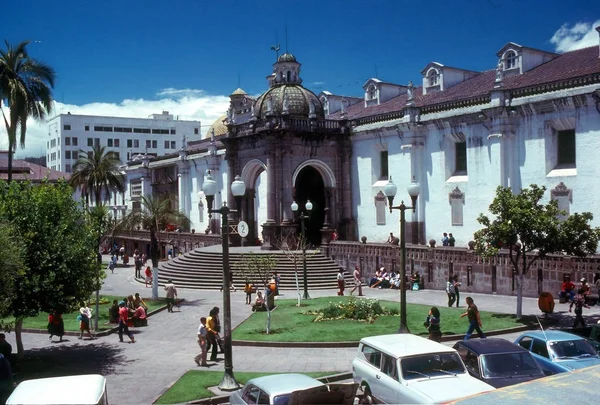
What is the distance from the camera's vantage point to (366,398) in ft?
40.2

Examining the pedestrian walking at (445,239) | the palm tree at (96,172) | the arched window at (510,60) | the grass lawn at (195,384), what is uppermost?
the arched window at (510,60)

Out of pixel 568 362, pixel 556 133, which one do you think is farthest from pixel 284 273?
pixel 568 362

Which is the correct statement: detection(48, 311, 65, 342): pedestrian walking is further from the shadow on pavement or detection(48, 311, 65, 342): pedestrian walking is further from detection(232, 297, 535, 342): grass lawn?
detection(232, 297, 535, 342): grass lawn

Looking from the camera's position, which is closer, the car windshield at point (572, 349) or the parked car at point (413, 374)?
the parked car at point (413, 374)

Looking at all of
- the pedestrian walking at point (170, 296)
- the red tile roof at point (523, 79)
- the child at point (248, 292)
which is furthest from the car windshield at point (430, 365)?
the red tile roof at point (523, 79)

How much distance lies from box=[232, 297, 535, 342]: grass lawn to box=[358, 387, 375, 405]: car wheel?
6.18m

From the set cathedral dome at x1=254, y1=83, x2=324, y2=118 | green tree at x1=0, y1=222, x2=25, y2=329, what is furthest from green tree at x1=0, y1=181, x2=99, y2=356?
cathedral dome at x1=254, y1=83, x2=324, y2=118

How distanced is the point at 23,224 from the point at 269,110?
2494 centimetres

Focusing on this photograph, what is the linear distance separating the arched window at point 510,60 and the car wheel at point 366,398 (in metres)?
28.3

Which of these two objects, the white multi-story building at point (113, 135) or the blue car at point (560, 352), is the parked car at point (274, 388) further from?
the white multi-story building at point (113, 135)

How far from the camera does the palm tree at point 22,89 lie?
2881cm

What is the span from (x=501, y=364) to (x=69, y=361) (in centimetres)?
1177

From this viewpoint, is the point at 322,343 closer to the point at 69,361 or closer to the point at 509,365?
the point at 69,361

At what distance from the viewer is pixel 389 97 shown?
46125mm
